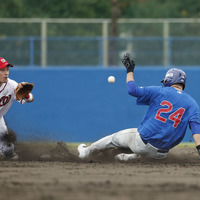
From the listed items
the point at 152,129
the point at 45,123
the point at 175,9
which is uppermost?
the point at 175,9

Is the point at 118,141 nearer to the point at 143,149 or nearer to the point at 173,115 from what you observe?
the point at 143,149

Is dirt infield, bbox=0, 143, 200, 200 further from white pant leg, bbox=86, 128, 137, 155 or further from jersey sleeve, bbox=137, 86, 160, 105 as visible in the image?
jersey sleeve, bbox=137, 86, 160, 105

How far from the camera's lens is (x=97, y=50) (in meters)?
18.2

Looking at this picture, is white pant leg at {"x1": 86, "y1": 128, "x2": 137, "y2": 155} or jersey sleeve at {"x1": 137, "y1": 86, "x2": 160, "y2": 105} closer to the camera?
jersey sleeve at {"x1": 137, "y1": 86, "x2": 160, "y2": 105}

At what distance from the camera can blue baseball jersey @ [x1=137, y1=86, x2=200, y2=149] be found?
8836 mm

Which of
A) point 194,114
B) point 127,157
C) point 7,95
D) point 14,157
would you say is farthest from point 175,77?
point 14,157

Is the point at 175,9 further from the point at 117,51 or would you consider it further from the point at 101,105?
the point at 101,105

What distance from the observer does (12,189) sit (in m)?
6.42

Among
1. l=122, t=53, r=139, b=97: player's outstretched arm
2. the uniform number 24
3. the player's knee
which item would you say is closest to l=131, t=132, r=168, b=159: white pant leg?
A: the uniform number 24

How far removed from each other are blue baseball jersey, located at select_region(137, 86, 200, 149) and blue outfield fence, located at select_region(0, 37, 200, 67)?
881 cm

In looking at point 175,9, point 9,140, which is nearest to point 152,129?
point 9,140

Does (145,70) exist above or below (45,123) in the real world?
above

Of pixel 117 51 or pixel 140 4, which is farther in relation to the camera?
pixel 140 4

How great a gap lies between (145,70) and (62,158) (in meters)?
6.41
